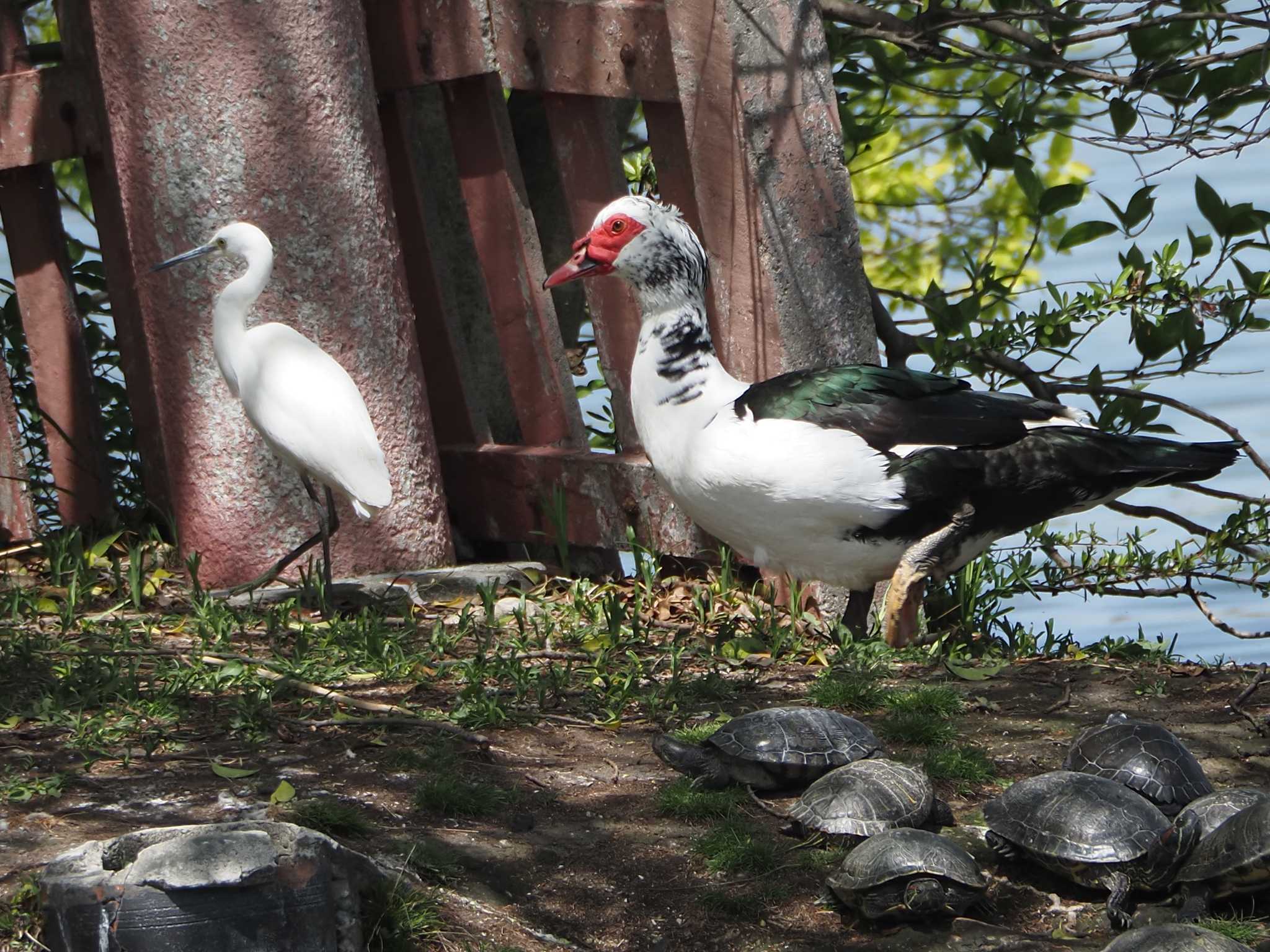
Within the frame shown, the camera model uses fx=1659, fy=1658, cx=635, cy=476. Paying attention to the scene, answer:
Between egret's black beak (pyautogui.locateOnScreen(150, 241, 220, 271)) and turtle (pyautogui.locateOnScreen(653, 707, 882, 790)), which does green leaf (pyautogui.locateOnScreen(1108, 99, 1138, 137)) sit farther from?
egret's black beak (pyautogui.locateOnScreen(150, 241, 220, 271))

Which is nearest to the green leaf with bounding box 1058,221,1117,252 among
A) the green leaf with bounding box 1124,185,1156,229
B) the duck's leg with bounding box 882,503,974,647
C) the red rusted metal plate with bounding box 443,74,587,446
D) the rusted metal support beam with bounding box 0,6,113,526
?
the green leaf with bounding box 1124,185,1156,229

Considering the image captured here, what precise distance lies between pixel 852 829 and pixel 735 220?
266 centimetres

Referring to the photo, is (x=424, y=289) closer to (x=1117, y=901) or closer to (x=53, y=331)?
(x=53, y=331)

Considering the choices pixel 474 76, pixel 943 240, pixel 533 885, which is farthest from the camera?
pixel 943 240

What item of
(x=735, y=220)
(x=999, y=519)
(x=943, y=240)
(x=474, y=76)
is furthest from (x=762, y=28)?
(x=943, y=240)

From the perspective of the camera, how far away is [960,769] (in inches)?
175

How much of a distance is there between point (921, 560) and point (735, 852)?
5.79 feet

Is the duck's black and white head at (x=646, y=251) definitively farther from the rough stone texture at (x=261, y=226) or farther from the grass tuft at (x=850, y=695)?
the grass tuft at (x=850, y=695)

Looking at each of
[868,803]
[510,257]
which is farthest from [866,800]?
[510,257]

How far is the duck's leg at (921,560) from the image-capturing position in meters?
5.46

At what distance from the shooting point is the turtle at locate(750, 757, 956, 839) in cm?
394

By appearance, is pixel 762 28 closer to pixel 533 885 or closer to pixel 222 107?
pixel 222 107

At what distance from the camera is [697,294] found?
565cm

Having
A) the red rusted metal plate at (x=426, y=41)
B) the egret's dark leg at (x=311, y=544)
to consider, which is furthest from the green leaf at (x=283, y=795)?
the red rusted metal plate at (x=426, y=41)
